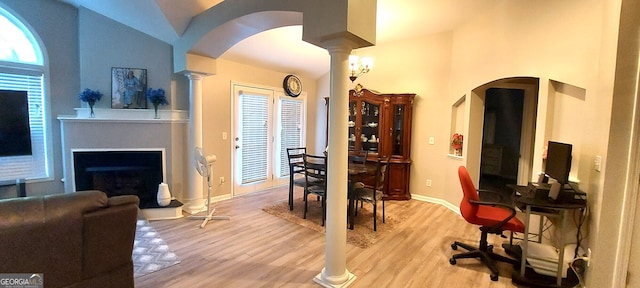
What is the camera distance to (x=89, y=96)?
11.9ft

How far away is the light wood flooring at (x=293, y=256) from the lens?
96.3 inches

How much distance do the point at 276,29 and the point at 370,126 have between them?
7.74ft

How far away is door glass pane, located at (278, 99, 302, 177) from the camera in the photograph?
5746mm

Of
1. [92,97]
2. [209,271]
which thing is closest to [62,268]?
[209,271]

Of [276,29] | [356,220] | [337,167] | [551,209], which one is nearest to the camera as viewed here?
[337,167]

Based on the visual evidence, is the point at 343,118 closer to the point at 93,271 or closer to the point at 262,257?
the point at 262,257

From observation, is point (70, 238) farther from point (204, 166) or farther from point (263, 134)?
point (263, 134)

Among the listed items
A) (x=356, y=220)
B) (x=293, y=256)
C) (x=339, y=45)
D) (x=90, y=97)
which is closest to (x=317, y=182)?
(x=356, y=220)

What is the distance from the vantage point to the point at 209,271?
2555mm

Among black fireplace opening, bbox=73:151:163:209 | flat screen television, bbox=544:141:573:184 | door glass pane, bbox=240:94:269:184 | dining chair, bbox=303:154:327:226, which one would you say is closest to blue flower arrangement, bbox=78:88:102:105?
black fireplace opening, bbox=73:151:163:209

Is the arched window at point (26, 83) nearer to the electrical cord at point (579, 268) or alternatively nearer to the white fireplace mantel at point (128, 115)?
the white fireplace mantel at point (128, 115)

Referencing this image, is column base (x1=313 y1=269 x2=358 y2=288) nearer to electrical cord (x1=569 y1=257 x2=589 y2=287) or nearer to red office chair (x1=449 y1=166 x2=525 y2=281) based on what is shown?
red office chair (x1=449 y1=166 x2=525 y2=281)

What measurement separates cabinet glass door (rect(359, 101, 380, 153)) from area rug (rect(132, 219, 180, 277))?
356 cm

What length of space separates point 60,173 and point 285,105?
144 inches
